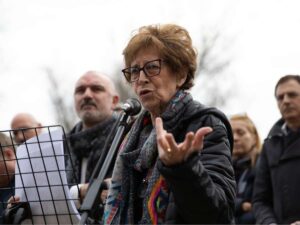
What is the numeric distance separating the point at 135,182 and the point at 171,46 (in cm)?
68

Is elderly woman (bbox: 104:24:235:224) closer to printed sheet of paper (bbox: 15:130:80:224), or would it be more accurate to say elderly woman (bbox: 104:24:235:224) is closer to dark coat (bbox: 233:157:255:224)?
printed sheet of paper (bbox: 15:130:80:224)

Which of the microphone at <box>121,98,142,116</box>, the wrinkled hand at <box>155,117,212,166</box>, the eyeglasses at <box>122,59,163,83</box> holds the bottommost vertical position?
the wrinkled hand at <box>155,117,212,166</box>

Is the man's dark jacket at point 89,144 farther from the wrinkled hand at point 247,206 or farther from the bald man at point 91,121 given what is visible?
the wrinkled hand at point 247,206

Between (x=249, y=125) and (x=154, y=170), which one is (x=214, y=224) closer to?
(x=154, y=170)

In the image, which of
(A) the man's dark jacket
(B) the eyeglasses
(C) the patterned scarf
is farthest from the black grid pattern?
(A) the man's dark jacket

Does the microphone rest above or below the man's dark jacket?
above

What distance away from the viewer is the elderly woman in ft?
9.41

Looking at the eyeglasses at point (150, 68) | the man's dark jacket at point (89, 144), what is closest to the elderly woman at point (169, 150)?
the eyeglasses at point (150, 68)

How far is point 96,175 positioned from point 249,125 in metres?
3.96

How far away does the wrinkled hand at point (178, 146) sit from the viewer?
109 inches

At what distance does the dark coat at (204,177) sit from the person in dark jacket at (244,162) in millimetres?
3172

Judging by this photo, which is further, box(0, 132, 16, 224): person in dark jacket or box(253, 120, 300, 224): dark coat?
box(253, 120, 300, 224): dark coat

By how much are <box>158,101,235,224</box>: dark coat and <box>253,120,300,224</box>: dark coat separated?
2158 mm

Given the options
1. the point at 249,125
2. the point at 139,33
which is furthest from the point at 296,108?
the point at 139,33
